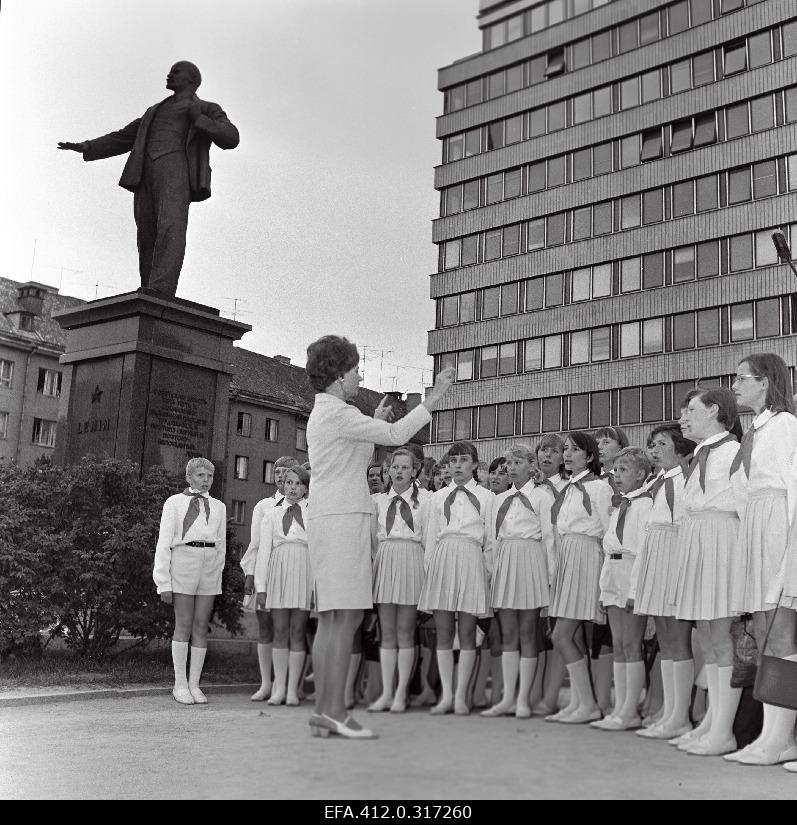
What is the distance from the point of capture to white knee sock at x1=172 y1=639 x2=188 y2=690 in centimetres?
497

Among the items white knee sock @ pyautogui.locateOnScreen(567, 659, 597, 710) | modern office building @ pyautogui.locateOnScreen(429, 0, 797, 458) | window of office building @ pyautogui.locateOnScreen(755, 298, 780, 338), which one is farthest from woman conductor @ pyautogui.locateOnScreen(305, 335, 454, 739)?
window of office building @ pyautogui.locateOnScreen(755, 298, 780, 338)

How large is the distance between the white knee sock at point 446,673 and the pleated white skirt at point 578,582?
0.83 m

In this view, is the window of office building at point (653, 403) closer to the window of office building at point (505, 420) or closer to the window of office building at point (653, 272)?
the window of office building at point (653, 272)

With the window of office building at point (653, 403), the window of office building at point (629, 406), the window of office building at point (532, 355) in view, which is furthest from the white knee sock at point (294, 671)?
the window of office building at point (532, 355)

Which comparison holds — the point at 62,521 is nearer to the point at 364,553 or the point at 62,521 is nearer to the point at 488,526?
the point at 488,526

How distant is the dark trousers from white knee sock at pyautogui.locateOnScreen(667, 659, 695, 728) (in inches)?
174

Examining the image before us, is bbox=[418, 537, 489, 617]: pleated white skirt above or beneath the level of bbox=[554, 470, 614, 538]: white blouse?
beneath

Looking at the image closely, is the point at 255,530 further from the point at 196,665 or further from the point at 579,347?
the point at 579,347

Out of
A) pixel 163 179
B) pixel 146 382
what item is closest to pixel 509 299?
pixel 163 179

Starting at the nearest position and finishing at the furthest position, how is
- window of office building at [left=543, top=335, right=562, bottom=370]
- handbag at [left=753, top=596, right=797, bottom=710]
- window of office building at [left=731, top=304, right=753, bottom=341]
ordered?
1. handbag at [left=753, top=596, right=797, bottom=710]
2. window of office building at [left=731, top=304, right=753, bottom=341]
3. window of office building at [left=543, top=335, right=562, bottom=370]

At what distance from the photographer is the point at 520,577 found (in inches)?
180

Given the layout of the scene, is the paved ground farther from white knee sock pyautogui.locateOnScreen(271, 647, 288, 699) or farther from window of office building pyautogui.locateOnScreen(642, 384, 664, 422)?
window of office building pyautogui.locateOnScreen(642, 384, 664, 422)

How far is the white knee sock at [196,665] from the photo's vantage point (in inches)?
187
